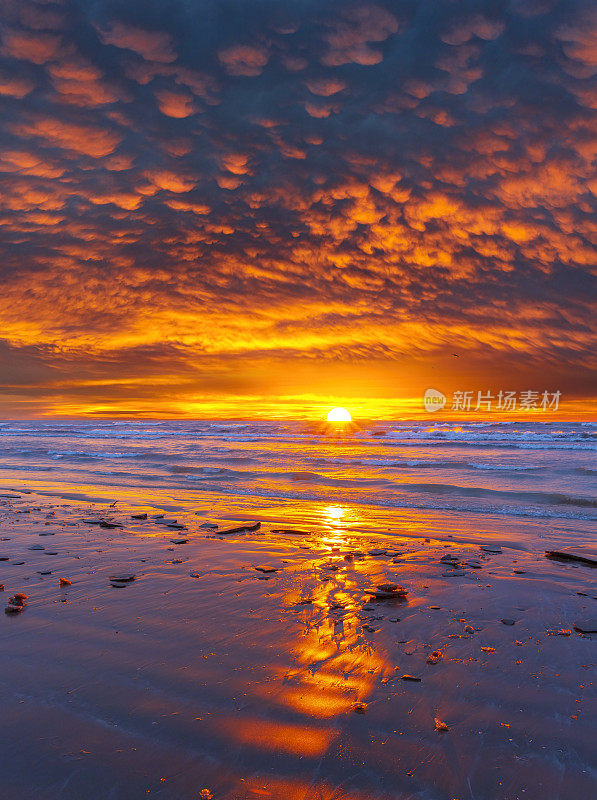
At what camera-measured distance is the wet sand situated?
2.63 metres

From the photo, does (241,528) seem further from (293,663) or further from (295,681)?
(295,681)

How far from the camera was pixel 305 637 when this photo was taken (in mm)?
4480

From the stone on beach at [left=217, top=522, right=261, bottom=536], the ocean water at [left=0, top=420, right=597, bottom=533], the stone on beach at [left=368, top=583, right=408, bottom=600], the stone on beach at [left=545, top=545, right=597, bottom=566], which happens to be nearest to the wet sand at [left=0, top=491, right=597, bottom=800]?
the stone on beach at [left=368, top=583, right=408, bottom=600]

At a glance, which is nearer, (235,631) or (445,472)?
(235,631)

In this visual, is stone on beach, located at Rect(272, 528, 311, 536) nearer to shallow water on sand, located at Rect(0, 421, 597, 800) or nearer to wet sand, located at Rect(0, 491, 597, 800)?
shallow water on sand, located at Rect(0, 421, 597, 800)

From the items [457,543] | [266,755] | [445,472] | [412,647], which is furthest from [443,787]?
[445,472]

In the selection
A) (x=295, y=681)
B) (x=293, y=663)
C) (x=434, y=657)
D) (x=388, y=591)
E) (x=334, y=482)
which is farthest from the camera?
(x=334, y=482)

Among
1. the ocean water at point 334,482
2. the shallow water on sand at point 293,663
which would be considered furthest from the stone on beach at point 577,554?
the ocean water at point 334,482

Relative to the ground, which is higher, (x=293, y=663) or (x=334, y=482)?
(x=293, y=663)

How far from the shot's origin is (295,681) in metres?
3.64

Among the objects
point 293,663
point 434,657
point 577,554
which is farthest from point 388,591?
point 577,554

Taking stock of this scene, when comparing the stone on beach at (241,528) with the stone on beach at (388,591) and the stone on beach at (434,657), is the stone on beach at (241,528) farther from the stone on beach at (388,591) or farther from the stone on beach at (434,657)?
the stone on beach at (434,657)

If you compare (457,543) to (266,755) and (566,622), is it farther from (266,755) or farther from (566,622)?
(266,755)

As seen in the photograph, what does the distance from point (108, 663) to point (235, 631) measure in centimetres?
126
